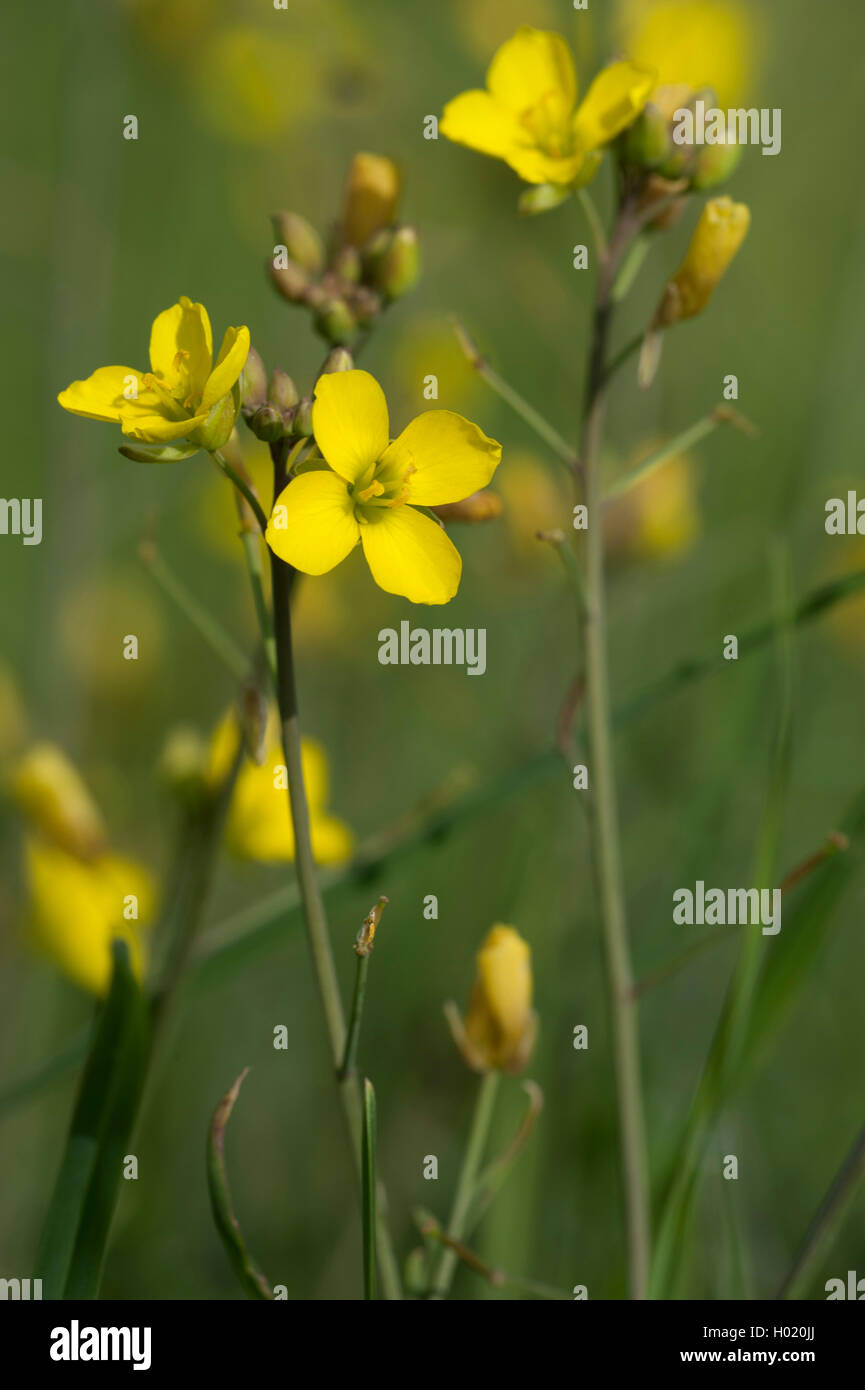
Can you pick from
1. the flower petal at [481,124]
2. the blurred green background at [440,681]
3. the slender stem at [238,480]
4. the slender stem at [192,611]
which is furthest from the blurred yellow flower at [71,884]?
the flower petal at [481,124]

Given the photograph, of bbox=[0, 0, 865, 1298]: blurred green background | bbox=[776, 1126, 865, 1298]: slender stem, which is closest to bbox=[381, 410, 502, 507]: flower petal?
bbox=[0, 0, 865, 1298]: blurred green background

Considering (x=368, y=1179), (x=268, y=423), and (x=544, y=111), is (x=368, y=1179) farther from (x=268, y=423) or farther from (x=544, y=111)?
(x=544, y=111)

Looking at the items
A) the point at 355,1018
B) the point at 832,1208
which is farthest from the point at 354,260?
the point at 832,1208

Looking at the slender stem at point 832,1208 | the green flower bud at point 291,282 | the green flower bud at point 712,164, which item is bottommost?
the slender stem at point 832,1208

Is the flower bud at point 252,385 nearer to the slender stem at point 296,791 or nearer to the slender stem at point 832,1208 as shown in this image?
the slender stem at point 296,791

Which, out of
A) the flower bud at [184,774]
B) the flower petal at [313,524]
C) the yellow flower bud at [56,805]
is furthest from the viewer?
the yellow flower bud at [56,805]

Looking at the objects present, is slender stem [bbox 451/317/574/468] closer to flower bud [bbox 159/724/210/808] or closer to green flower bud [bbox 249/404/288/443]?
green flower bud [bbox 249/404/288/443]
